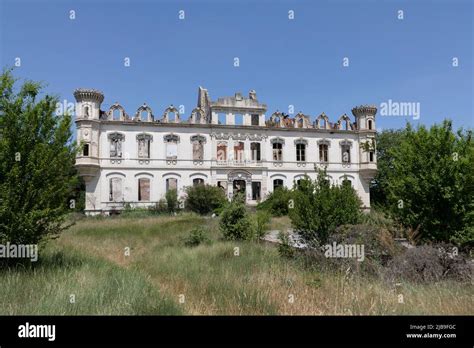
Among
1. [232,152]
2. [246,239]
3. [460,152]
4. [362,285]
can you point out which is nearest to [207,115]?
[232,152]

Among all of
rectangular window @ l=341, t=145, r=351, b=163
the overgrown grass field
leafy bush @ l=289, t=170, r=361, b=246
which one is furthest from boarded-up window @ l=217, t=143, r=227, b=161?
the overgrown grass field

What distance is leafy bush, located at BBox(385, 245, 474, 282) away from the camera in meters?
7.71

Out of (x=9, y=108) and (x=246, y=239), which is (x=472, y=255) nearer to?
(x=246, y=239)

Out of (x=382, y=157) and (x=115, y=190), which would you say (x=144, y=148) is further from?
(x=382, y=157)

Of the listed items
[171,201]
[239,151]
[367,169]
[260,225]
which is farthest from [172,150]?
[260,225]

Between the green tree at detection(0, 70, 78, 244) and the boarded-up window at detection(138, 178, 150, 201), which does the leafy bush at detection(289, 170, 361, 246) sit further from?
the boarded-up window at detection(138, 178, 150, 201)

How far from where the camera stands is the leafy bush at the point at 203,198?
31.2m

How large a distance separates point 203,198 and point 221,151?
6.89 meters

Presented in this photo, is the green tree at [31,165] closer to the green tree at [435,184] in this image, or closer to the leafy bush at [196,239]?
the leafy bush at [196,239]

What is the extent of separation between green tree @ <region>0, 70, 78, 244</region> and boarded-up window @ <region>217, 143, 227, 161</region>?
28.1 meters

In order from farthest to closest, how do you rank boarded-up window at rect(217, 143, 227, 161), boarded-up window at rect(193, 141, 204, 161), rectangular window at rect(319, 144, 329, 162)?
rectangular window at rect(319, 144, 329, 162)
boarded-up window at rect(217, 143, 227, 161)
boarded-up window at rect(193, 141, 204, 161)

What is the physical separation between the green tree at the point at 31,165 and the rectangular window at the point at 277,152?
100ft

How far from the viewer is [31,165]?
299 inches
